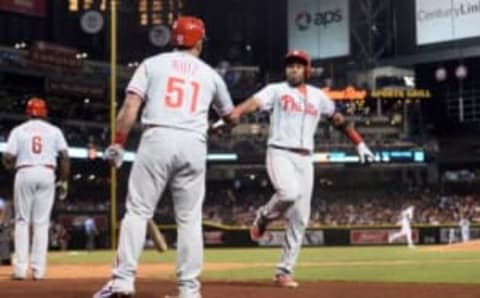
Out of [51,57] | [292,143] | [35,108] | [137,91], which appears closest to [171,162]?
[137,91]

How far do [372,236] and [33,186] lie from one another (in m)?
27.0

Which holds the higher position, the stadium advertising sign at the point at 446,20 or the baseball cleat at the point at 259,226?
the stadium advertising sign at the point at 446,20

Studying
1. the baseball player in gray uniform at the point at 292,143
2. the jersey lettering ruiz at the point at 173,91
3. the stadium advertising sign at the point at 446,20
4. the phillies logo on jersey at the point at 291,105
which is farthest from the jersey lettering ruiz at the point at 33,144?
the stadium advertising sign at the point at 446,20

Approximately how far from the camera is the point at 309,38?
59.9 m

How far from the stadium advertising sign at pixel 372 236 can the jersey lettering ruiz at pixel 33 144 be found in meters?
25.9

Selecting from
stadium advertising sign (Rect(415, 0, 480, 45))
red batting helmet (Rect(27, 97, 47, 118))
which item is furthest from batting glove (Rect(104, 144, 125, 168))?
stadium advertising sign (Rect(415, 0, 480, 45))

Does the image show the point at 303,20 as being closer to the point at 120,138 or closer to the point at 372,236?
the point at 372,236

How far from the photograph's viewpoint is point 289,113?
907 centimetres

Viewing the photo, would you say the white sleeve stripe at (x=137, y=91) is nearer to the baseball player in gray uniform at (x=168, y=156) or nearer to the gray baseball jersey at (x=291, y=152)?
the baseball player in gray uniform at (x=168, y=156)

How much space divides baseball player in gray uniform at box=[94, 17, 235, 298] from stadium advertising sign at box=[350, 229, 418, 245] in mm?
29258

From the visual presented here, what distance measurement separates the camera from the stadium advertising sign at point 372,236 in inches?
1410

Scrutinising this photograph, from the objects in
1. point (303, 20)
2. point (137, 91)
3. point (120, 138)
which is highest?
point (303, 20)

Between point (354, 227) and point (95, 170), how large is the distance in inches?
831

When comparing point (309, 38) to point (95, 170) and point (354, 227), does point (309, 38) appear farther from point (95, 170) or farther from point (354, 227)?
point (354, 227)
